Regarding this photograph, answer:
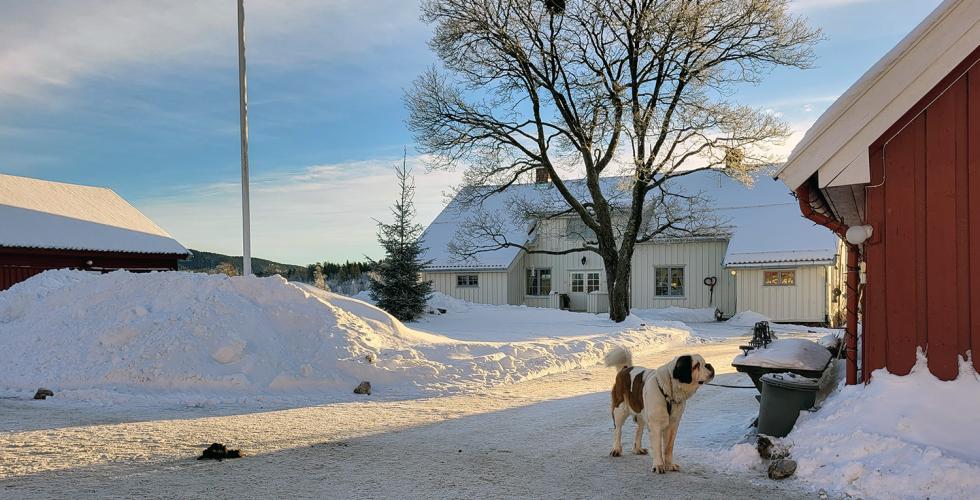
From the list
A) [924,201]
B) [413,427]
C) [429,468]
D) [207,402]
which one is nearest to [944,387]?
[924,201]

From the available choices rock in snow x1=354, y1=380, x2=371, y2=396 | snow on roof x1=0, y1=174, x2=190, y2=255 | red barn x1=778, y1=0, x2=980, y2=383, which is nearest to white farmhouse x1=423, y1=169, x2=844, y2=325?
snow on roof x1=0, y1=174, x2=190, y2=255

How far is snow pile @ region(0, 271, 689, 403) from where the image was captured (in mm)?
11461

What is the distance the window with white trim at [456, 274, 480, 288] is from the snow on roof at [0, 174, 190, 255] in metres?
12.7

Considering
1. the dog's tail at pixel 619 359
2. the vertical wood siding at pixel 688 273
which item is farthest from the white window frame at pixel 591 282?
the dog's tail at pixel 619 359

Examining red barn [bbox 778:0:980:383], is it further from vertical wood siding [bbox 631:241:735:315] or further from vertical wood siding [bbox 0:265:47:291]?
vertical wood siding [bbox 0:265:47:291]

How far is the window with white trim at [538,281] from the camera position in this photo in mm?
35616

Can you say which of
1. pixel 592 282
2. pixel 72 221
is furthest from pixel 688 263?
pixel 72 221

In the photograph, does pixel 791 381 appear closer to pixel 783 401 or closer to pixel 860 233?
pixel 783 401

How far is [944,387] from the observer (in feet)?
21.0

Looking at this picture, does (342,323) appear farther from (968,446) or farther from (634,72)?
(634,72)

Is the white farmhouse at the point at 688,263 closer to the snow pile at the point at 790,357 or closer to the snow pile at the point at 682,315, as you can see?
the snow pile at the point at 682,315

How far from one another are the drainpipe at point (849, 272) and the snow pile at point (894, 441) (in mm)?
627

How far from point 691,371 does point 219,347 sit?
869cm

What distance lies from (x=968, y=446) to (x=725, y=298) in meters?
25.9
